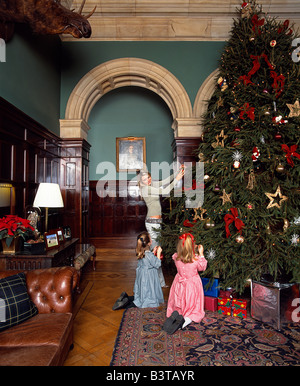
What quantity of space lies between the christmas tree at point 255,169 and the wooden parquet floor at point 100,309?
4.62 feet

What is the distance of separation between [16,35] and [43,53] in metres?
0.96

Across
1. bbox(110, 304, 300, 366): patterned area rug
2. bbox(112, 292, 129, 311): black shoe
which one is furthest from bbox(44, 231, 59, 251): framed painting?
bbox(110, 304, 300, 366): patterned area rug

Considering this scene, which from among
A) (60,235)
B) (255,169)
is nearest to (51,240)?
(60,235)

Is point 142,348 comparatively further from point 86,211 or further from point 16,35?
point 16,35

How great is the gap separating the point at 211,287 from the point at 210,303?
8.4 inches

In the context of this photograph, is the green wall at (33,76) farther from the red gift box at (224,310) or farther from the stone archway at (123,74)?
the red gift box at (224,310)

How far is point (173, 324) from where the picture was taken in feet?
9.23

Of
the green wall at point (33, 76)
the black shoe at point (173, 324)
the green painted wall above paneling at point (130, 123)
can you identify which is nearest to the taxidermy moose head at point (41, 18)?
the green wall at point (33, 76)

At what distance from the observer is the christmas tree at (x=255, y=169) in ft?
11.0

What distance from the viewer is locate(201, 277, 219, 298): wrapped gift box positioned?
348 centimetres

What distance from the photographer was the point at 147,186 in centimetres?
432

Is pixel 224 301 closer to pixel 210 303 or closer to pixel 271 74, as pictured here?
pixel 210 303

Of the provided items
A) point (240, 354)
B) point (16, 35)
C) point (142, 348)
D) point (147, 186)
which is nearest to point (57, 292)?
point (142, 348)

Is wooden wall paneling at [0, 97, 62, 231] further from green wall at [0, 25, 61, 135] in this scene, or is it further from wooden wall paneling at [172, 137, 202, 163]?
wooden wall paneling at [172, 137, 202, 163]
